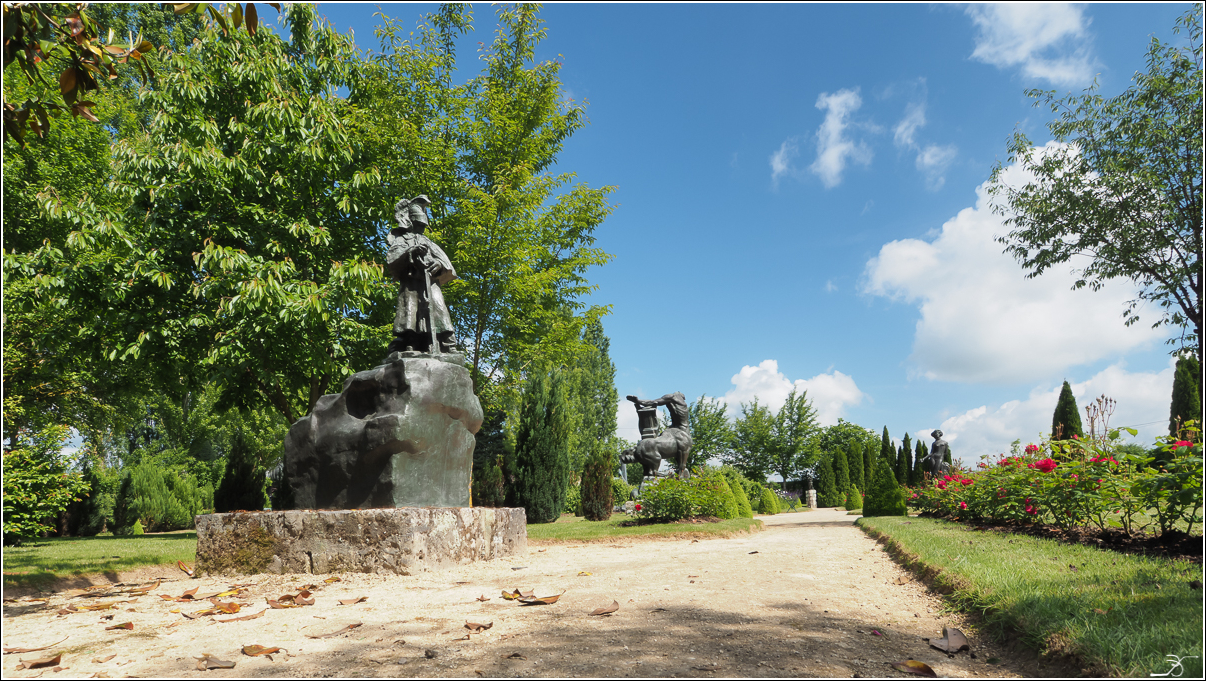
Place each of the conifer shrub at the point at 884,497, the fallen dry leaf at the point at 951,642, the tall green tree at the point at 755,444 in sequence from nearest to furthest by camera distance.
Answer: the fallen dry leaf at the point at 951,642 → the conifer shrub at the point at 884,497 → the tall green tree at the point at 755,444

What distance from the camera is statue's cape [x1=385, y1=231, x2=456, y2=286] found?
7188 millimetres

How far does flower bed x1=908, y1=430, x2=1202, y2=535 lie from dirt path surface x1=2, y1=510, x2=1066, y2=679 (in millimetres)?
1644

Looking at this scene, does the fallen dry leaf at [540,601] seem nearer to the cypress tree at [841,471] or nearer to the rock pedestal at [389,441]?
the rock pedestal at [389,441]

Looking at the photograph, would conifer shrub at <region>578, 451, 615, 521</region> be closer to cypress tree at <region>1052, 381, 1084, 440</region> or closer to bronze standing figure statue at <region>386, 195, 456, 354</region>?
bronze standing figure statue at <region>386, 195, 456, 354</region>

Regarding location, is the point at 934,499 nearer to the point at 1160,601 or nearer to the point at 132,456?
the point at 1160,601

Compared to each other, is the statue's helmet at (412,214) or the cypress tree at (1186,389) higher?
the statue's helmet at (412,214)

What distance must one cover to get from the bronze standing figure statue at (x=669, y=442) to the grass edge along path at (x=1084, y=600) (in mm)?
9223

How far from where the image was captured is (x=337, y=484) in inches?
254

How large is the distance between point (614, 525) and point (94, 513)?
13.7 metres

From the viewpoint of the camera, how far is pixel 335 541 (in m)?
5.51

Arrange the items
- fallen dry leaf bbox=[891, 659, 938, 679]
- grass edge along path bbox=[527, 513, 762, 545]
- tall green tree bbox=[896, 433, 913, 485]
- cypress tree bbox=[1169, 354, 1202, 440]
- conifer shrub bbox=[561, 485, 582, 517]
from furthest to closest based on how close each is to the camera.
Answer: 1. tall green tree bbox=[896, 433, 913, 485]
2. conifer shrub bbox=[561, 485, 582, 517]
3. cypress tree bbox=[1169, 354, 1202, 440]
4. grass edge along path bbox=[527, 513, 762, 545]
5. fallen dry leaf bbox=[891, 659, 938, 679]

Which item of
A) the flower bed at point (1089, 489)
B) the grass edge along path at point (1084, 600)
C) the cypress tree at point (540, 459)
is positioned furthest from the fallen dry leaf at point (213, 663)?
the cypress tree at point (540, 459)

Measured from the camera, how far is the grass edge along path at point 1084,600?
2.34 m

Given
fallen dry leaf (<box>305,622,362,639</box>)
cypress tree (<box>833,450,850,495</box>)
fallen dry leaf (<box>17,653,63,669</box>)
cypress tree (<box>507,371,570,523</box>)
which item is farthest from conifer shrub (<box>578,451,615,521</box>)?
cypress tree (<box>833,450,850,495</box>)
